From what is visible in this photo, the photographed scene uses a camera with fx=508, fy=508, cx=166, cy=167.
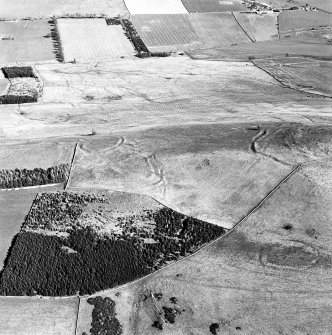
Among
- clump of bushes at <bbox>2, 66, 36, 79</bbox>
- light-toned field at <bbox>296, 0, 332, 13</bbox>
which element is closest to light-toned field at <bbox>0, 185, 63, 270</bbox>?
clump of bushes at <bbox>2, 66, 36, 79</bbox>

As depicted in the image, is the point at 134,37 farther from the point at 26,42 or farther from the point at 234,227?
the point at 234,227

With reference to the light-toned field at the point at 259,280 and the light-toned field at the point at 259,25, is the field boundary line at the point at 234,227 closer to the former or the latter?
the light-toned field at the point at 259,280

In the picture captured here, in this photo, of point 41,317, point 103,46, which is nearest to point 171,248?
point 41,317

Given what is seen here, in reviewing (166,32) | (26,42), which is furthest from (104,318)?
(166,32)

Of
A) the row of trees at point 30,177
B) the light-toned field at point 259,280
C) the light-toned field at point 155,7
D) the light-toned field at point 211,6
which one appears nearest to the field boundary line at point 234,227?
the light-toned field at point 259,280

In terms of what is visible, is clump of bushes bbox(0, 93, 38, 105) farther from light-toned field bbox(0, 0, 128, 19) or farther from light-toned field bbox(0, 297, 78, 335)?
light-toned field bbox(0, 0, 128, 19)
